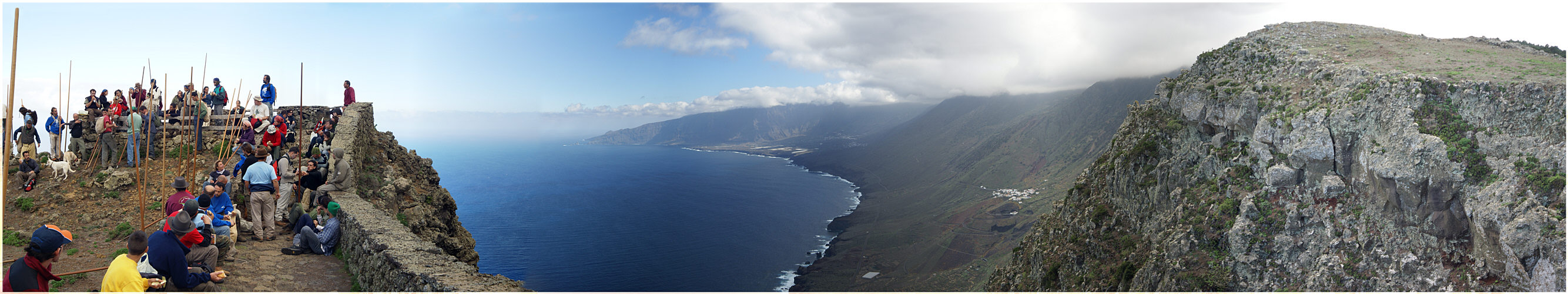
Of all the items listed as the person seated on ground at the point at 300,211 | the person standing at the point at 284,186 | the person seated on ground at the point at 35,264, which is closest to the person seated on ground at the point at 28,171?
the person standing at the point at 284,186

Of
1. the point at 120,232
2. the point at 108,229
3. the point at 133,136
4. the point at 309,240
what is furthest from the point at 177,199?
the point at 133,136

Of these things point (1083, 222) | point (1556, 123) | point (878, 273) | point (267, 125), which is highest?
point (1556, 123)

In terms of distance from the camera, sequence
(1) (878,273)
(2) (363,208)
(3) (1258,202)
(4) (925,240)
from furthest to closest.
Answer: (4) (925,240) < (1) (878,273) < (3) (1258,202) < (2) (363,208)

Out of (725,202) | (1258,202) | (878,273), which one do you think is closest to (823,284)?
(878,273)

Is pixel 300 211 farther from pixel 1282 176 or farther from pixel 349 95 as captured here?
pixel 1282 176

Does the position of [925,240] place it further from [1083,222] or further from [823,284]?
[1083,222]

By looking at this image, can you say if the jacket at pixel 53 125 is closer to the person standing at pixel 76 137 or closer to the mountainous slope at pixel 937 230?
the person standing at pixel 76 137

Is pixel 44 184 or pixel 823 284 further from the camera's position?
pixel 823 284
